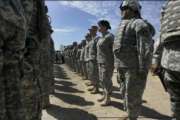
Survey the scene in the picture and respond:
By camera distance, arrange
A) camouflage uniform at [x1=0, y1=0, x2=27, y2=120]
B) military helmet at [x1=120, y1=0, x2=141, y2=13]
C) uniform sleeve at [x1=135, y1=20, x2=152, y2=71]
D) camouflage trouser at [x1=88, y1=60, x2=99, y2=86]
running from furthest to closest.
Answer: camouflage trouser at [x1=88, y1=60, x2=99, y2=86], military helmet at [x1=120, y1=0, x2=141, y2=13], uniform sleeve at [x1=135, y1=20, x2=152, y2=71], camouflage uniform at [x1=0, y1=0, x2=27, y2=120]

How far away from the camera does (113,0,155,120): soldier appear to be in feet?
20.7

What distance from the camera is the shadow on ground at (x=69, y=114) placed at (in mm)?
7970

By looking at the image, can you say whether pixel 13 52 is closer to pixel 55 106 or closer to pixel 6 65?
pixel 6 65

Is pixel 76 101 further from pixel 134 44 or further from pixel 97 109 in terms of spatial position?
pixel 134 44

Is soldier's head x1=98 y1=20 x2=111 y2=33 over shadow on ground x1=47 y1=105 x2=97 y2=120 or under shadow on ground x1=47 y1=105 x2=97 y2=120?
over

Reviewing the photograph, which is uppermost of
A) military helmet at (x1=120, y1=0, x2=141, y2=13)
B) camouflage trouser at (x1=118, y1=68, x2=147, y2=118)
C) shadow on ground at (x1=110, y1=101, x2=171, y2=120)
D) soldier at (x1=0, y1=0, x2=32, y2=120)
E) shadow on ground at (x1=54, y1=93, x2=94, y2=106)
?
military helmet at (x1=120, y1=0, x2=141, y2=13)

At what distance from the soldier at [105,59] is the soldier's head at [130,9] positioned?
118 inches

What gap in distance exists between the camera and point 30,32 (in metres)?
5.36

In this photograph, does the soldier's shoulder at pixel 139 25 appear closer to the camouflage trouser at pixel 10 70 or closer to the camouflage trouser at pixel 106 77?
the camouflage trouser at pixel 10 70

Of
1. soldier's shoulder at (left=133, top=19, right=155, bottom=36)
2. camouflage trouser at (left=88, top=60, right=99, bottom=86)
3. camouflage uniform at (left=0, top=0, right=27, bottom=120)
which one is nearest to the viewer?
camouflage uniform at (left=0, top=0, right=27, bottom=120)

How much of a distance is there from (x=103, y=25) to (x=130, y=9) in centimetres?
319

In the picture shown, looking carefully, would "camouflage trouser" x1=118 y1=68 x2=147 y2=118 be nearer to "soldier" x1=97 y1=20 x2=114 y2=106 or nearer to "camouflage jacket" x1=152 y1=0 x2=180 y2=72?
"camouflage jacket" x1=152 y1=0 x2=180 y2=72

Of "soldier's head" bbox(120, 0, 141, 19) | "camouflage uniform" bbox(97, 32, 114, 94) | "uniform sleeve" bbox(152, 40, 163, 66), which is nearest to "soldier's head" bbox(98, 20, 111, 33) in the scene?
"camouflage uniform" bbox(97, 32, 114, 94)

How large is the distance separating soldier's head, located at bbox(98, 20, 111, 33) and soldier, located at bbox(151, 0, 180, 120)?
544 cm
